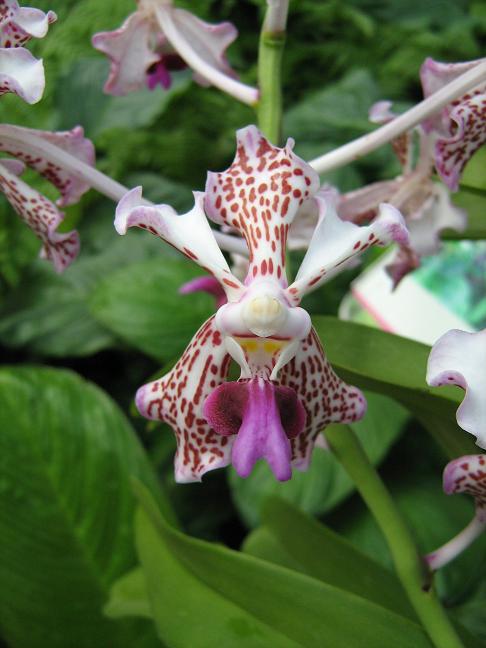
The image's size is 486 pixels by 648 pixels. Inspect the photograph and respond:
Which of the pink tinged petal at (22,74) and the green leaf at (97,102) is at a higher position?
the pink tinged petal at (22,74)

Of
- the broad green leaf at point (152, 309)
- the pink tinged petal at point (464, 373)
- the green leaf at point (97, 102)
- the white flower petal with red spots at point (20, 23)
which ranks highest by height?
the white flower petal with red spots at point (20, 23)

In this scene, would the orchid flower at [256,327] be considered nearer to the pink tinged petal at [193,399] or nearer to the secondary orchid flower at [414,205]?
the pink tinged petal at [193,399]

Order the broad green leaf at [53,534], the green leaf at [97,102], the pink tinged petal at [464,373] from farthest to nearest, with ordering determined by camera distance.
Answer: the green leaf at [97,102] → the broad green leaf at [53,534] → the pink tinged petal at [464,373]

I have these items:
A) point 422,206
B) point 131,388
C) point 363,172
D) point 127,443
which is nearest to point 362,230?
point 422,206

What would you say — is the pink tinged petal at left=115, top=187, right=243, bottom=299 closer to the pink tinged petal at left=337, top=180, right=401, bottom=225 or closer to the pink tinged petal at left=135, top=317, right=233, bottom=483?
the pink tinged petal at left=135, top=317, right=233, bottom=483

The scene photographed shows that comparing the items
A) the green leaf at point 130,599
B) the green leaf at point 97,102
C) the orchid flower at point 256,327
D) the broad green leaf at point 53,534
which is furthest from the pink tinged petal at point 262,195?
the green leaf at point 97,102

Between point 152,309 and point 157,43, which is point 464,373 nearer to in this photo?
point 157,43

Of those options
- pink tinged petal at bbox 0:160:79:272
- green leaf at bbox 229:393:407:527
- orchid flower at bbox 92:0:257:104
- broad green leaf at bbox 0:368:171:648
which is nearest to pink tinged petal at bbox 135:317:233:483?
pink tinged petal at bbox 0:160:79:272
